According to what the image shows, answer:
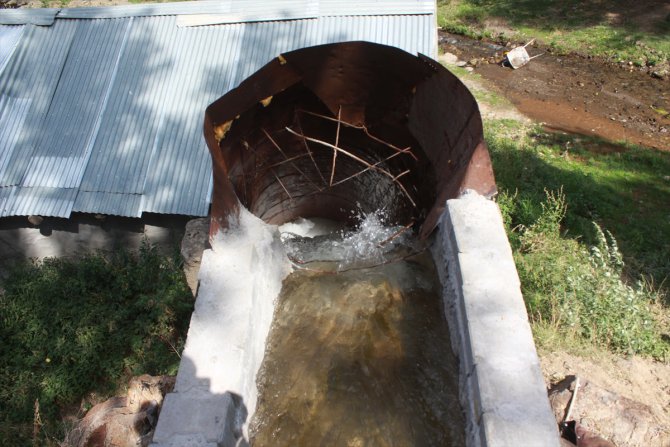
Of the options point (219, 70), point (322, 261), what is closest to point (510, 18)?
point (219, 70)

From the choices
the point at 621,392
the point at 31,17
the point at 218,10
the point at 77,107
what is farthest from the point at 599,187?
the point at 31,17

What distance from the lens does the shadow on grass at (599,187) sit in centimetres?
589

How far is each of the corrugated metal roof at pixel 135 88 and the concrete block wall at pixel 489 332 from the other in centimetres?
388

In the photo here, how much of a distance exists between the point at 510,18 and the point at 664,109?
4907 millimetres

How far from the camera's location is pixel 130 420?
3.17 metres

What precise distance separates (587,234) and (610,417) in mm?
3071

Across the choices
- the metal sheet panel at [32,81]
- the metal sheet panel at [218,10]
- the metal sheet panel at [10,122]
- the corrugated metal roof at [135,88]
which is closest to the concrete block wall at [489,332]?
the corrugated metal roof at [135,88]

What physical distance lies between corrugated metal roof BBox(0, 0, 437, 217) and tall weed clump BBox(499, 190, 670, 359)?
3.05 m

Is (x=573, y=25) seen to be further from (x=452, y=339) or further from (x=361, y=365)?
(x=361, y=365)

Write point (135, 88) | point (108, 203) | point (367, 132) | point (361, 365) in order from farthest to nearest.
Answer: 1. point (135, 88)
2. point (108, 203)
3. point (367, 132)
4. point (361, 365)

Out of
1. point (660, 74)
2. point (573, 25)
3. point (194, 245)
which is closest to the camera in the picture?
point (194, 245)

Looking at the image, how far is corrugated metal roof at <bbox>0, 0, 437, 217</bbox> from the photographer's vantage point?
618 centimetres

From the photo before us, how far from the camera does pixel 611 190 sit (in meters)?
6.98

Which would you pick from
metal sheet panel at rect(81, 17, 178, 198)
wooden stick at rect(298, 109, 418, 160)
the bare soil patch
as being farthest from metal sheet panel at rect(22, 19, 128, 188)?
the bare soil patch
